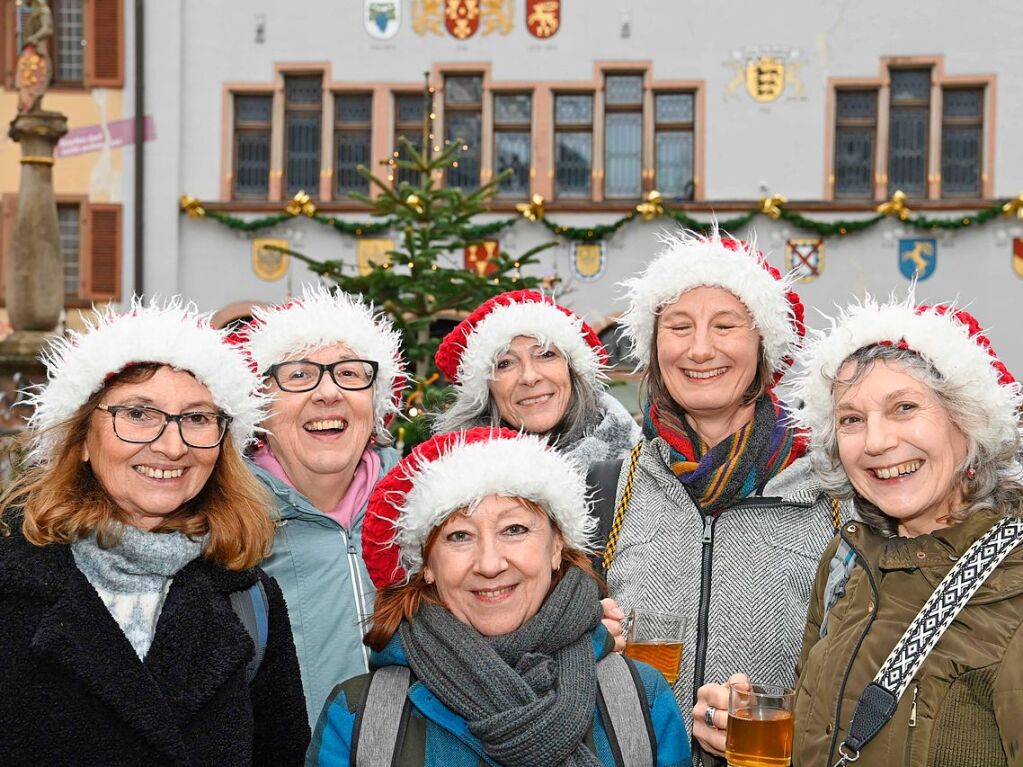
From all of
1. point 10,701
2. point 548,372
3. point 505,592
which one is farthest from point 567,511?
point 548,372

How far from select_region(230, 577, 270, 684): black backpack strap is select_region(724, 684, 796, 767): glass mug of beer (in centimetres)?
108

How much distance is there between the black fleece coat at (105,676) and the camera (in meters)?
2.33

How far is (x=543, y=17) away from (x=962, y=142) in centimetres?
571

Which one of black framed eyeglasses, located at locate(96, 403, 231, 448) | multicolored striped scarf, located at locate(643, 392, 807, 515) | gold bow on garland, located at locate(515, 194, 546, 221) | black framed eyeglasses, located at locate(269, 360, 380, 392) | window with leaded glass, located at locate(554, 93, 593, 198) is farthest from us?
window with leaded glass, located at locate(554, 93, 593, 198)

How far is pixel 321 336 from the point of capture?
144 inches

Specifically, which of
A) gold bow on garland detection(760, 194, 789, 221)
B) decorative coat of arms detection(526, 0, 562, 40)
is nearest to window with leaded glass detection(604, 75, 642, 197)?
decorative coat of arms detection(526, 0, 562, 40)

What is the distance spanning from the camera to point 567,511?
2.72m

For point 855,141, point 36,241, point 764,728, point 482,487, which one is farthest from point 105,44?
point 764,728

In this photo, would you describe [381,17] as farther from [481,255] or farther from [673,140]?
[673,140]

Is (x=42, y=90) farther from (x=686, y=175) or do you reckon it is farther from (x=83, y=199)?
(x=686, y=175)

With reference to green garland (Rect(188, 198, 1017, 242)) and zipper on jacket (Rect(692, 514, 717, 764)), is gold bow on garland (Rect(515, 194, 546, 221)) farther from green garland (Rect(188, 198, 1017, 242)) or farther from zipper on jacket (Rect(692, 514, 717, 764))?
zipper on jacket (Rect(692, 514, 717, 764))

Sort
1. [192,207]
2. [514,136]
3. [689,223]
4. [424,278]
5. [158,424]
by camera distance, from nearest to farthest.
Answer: [158,424], [424,278], [689,223], [192,207], [514,136]

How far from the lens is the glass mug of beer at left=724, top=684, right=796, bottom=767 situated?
2230 millimetres

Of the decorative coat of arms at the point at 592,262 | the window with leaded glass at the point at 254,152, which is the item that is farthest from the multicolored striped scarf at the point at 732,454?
the window with leaded glass at the point at 254,152
